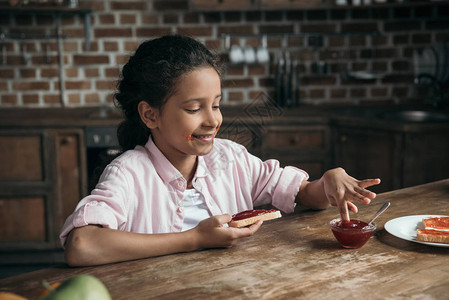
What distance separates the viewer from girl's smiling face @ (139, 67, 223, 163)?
1.32m

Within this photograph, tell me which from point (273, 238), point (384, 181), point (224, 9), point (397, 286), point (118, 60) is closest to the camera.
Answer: point (397, 286)

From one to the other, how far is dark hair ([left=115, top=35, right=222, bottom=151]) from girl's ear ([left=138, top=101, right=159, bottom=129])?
13mm

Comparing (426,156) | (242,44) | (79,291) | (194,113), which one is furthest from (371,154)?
(79,291)

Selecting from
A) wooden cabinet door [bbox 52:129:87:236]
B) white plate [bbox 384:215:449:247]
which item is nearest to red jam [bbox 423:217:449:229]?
white plate [bbox 384:215:449:247]

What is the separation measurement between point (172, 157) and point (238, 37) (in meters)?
2.29

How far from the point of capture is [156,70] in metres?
1.38

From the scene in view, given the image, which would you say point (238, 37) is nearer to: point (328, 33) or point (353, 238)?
point (328, 33)

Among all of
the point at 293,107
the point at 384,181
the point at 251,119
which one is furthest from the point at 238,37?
the point at 384,181

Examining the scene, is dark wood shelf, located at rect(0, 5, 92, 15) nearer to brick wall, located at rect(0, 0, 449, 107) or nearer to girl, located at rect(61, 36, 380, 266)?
brick wall, located at rect(0, 0, 449, 107)

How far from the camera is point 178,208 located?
1.40 metres

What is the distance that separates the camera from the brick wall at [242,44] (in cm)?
349

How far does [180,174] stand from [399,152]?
1.78 m

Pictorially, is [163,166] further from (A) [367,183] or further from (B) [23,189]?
(B) [23,189]

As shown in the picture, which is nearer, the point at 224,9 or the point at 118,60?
the point at 224,9
